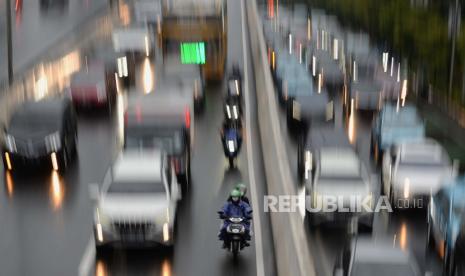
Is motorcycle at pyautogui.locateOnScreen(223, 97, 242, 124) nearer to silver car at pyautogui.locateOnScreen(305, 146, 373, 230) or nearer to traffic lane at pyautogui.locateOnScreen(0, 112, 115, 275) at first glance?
traffic lane at pyautogui.locateOnScreen(0, 112, 115, 275)

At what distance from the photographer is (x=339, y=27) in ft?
211

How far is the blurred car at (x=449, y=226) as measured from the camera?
596 inches

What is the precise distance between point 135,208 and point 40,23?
54281 millimetres

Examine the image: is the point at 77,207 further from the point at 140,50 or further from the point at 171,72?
the point at 140,50

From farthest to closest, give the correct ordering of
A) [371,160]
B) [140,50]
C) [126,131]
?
1. [140,50]
2. [371,160]
3. [126,131]

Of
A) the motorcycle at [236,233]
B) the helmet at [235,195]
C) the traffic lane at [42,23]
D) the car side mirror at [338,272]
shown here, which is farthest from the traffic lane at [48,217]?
the traffic lane at [42,23]

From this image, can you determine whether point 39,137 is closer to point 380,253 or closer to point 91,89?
point 91,89

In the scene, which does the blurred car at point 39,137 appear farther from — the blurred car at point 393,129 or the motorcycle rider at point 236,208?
the blurred car at point 393,129

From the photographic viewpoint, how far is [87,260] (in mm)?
16969

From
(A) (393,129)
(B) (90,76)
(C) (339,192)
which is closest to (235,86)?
(B) (90,76)

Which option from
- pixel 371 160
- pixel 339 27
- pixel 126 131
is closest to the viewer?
pixel 126 131

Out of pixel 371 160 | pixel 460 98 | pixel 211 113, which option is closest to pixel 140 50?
pixel 211 113

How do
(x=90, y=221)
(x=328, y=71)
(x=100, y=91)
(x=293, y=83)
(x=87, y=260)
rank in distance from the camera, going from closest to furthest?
(x=87, y=260) < (x=90, y=221) < (x=100, y=91) < (x=293, y=83) < (x=328, y=71)

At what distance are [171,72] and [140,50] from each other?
450 inches
